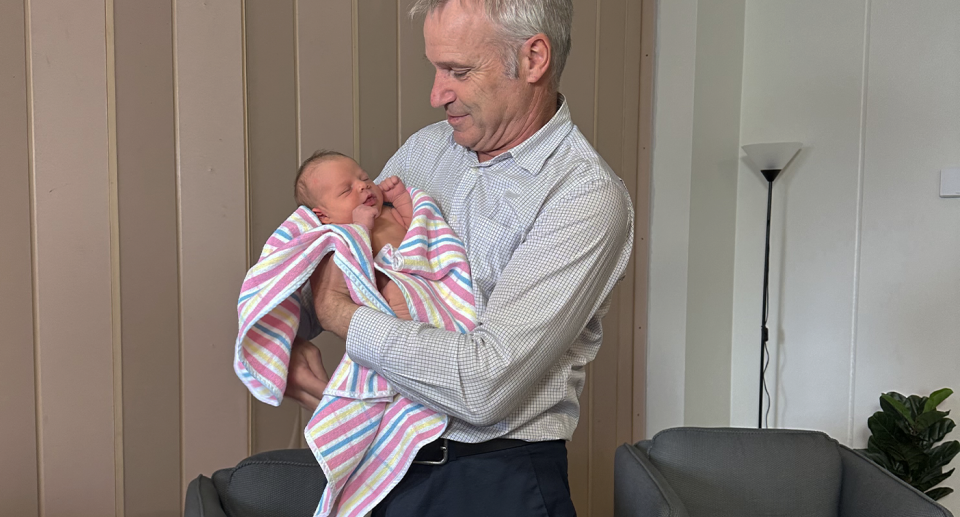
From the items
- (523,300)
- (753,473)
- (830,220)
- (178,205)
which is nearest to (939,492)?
Result: (830,220)

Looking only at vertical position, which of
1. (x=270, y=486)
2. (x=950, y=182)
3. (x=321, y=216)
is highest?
(x=950, y=182)

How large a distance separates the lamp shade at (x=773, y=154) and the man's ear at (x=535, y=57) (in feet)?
6.80

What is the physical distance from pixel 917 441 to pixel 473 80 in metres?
2.28

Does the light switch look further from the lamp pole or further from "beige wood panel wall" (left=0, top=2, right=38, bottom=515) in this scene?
"beige wood panel wall" (left=0, top=2, right=38, bottom=515)

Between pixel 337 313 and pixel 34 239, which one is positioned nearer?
pixel 337 313

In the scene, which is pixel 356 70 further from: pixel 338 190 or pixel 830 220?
pixel 830 220

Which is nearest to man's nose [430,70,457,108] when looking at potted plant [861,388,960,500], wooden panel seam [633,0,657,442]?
wooden panel seam [633,0,657,442]

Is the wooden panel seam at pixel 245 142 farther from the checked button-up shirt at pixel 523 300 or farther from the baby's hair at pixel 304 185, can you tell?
the checked button-up shirt at pixel 523 300

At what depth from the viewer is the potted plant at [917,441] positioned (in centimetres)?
268

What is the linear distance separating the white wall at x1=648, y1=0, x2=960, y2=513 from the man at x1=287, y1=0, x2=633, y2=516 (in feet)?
6.35

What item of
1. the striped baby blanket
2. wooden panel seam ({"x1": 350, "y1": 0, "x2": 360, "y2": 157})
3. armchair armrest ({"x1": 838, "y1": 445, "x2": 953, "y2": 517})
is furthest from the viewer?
wooden panel seam ({"x1": 350, "y1": 0, "x2": 360, "y2": 157})

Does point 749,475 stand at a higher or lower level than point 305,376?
lower

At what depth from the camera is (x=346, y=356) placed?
1271 millimetres

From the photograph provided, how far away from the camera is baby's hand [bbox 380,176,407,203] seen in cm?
151
